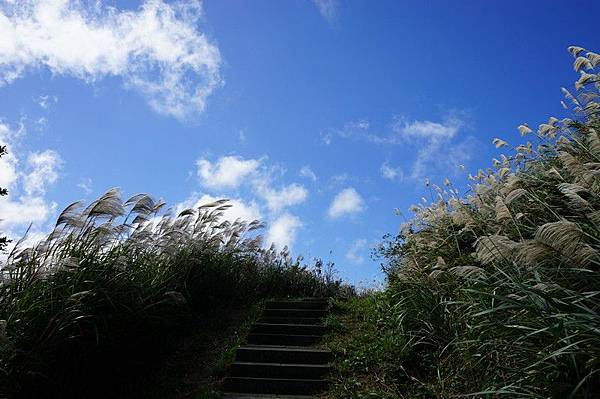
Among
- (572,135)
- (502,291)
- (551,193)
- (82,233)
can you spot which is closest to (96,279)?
(82,233)

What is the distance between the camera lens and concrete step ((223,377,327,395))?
6371 mm

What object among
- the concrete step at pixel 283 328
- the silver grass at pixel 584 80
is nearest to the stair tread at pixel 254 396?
the concrete step at pixel 283 328

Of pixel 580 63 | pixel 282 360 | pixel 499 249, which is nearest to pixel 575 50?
pixel 580 63

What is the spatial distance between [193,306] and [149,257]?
1.93m

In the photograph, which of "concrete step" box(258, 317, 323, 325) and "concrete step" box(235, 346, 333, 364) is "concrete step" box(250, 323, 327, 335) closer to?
"concrete step" box(258, 317, 323, 325)

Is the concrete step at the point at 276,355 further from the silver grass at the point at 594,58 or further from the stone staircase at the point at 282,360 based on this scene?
the silver grass at the point at 594,58

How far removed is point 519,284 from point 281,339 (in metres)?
4.94

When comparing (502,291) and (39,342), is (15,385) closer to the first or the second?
(39,342)

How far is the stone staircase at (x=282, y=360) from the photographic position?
641 cm

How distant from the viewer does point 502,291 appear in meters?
4.51

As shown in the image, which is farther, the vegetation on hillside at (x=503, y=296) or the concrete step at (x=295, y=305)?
the concrete step at (x=295, y=305)

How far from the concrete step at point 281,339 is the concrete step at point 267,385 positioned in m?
1.48

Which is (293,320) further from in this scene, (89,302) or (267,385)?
(89,302)

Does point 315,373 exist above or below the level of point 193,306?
below
